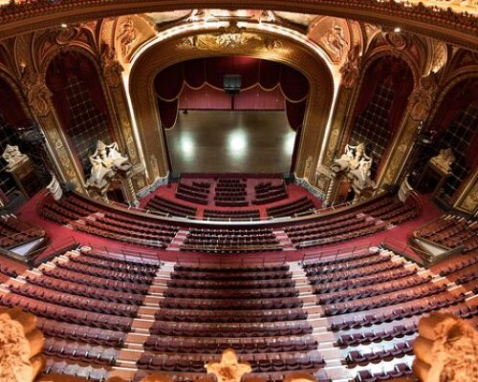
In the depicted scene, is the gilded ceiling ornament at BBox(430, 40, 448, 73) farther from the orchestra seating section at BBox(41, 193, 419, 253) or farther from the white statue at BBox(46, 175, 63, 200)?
the white statue at BBox(46, 175, 63, 200)

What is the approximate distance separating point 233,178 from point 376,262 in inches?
271

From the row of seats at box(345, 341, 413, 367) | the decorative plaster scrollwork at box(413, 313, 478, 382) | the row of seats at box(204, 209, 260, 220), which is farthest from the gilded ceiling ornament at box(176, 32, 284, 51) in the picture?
the decorative plaster scrollwork at box(413, 313, 478, 382)

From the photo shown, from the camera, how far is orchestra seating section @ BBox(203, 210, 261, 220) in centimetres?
1125

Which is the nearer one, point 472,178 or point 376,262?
point 376,262

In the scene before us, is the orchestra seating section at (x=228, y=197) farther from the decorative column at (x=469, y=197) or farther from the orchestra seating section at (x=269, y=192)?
the decorative column at (x=469, y=197)

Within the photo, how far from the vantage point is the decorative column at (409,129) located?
8883 millimetres

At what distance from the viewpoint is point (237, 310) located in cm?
603

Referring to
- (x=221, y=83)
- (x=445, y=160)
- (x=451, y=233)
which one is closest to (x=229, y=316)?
(x=451, y=233)

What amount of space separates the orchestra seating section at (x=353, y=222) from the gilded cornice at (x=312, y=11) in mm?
4103

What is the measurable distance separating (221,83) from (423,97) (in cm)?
596

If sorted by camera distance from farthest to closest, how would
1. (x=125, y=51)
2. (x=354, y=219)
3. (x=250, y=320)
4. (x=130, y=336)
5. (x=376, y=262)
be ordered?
(x=125, y=51)
(x=354, y=219)
(x=376, y=262)
(x=250, y=320)
(x=130, y=336)

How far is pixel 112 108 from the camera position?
1098 centimetres

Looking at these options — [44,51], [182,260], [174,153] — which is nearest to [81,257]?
[182,260]

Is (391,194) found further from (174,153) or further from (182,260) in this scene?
(174,153)
